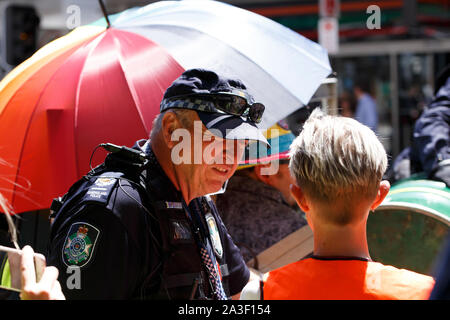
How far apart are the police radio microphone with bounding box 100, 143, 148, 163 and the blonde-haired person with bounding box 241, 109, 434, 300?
66 centimetres

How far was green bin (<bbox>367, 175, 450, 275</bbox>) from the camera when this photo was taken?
127 inches

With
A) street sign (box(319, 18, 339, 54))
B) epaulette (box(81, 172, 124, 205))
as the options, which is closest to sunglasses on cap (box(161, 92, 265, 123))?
epaulette (box(81, 172, 124, 205))

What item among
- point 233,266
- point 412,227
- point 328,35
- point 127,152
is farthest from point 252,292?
point 328,35

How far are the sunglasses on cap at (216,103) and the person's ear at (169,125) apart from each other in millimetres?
34

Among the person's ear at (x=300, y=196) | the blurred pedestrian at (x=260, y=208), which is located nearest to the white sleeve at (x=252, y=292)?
the person's ear at (x=300, y=196)

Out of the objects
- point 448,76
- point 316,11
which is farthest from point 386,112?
point 448,76

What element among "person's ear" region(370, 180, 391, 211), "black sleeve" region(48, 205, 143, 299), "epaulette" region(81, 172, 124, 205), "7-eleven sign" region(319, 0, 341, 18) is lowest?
"black sleeve" region(48, 205, 143, 299)

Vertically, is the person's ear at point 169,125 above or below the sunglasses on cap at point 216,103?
below

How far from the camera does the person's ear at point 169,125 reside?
2.30 meters

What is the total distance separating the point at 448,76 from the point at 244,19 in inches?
74.0

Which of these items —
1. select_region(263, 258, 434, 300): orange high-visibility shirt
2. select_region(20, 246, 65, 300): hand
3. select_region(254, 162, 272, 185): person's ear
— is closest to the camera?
select_region(20, 246, 65, 300): hand

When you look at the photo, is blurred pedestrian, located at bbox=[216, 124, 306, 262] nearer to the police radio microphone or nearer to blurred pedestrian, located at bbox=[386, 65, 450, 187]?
blurred pedestrian, located at bbox=[386, 65, 450, 187]

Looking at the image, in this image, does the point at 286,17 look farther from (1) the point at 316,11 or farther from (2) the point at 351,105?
(2) the point at 351,105

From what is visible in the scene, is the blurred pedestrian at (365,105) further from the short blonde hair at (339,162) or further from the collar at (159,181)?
the short blonde hair at (339,162)
